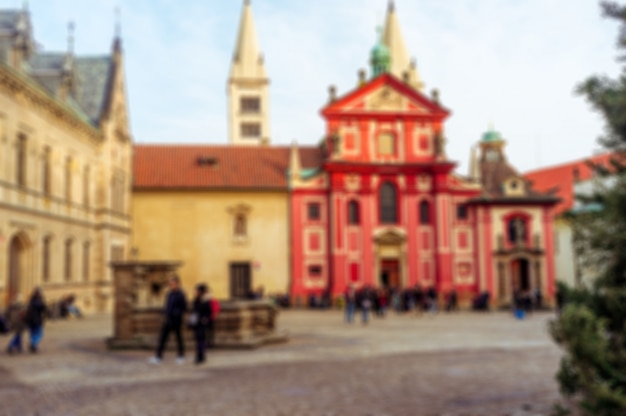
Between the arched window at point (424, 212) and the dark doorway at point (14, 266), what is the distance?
2572 centimetres

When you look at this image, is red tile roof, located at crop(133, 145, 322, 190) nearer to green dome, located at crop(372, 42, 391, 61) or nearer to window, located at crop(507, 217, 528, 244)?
green dome, located at crop(372, 42, 391, 61)

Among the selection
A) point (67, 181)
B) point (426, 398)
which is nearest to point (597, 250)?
point (426, 398)

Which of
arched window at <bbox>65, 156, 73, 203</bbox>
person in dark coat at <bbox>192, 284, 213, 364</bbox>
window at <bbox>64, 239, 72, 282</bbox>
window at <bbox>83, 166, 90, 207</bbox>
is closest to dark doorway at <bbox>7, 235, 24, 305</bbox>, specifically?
window at <bbox>64, 239, 72, 282</bbox>

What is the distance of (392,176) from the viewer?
140 ft

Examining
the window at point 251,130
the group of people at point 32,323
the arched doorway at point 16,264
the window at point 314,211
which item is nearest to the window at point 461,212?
the window at point 314,211

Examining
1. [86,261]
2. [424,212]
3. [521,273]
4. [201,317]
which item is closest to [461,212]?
[424,212]

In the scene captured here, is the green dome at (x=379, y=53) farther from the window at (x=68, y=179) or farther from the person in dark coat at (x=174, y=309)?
the person in dark coat at (x=174, y=309)

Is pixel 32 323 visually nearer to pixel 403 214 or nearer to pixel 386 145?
pixel 403 214

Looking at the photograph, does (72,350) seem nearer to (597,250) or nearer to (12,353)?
(12,353)

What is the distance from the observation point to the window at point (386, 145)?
43156mm

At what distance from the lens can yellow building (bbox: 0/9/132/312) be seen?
2445 cm

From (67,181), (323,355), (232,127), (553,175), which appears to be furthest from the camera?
(232,127)

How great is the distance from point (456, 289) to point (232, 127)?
37.2m

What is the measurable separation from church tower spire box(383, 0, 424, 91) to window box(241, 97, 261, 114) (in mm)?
15635
